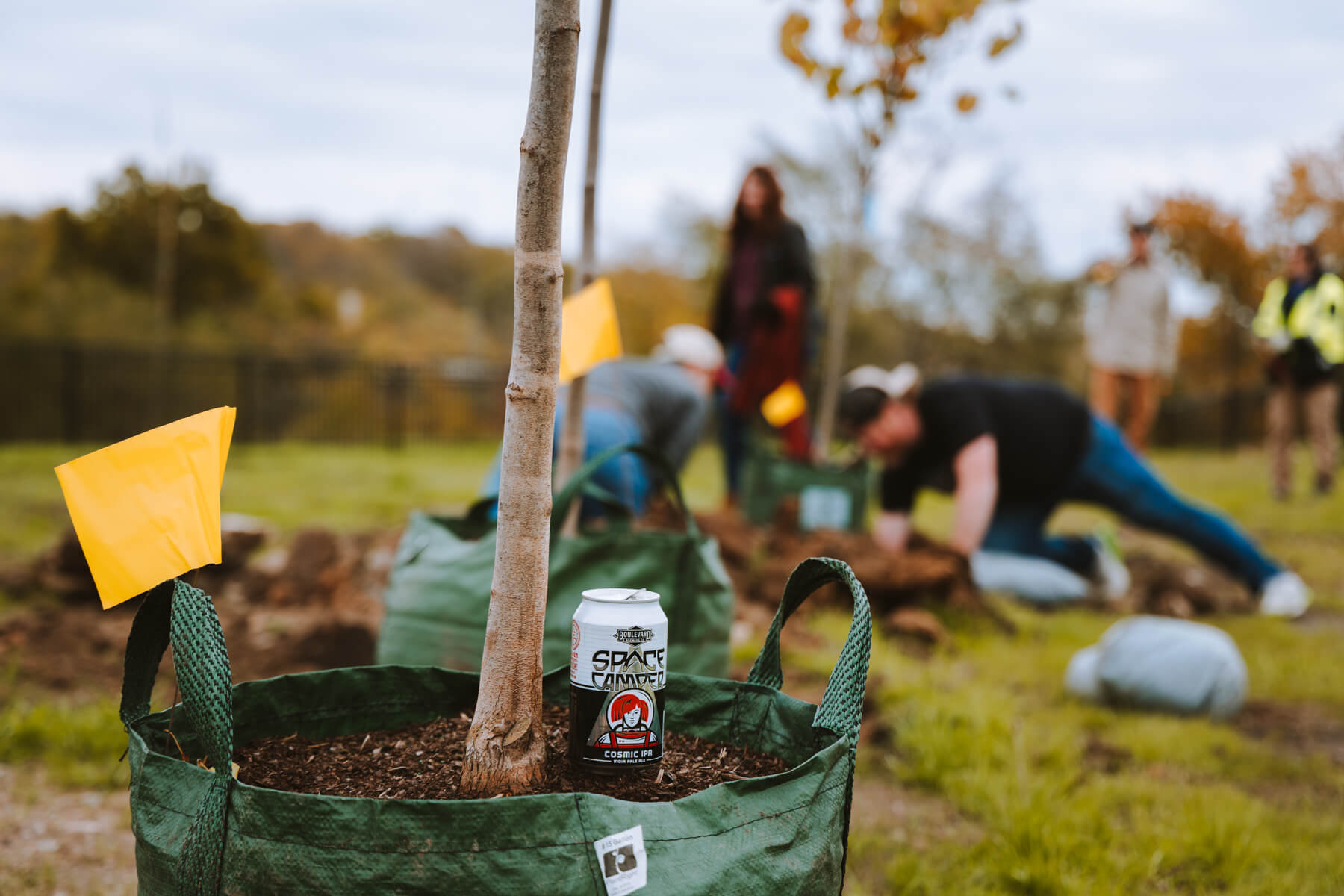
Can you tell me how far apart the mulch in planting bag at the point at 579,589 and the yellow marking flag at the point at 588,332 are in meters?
0.21

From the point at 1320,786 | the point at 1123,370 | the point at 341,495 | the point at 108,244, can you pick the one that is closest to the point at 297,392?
the point at 108,244

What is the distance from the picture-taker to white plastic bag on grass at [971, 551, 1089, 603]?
4449mm

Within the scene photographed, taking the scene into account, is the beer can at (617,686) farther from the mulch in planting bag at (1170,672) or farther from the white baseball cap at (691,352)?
the white baseball cap at (691,352)

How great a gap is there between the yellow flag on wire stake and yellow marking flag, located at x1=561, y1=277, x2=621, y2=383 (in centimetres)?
80

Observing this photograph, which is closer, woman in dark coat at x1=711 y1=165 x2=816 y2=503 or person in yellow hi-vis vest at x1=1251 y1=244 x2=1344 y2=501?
woman in dark coat at x1=711 y1=165 x2=816 y2=503

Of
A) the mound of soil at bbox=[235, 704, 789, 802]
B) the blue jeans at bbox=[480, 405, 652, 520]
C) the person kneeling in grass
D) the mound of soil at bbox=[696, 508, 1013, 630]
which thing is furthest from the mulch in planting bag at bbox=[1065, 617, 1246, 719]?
the mound of soil at bbox=[235, 704, 789, 802]

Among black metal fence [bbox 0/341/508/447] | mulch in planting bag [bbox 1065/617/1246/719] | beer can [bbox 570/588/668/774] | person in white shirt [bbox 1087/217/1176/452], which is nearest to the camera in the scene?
beer can [bbox 570/588/668/774]

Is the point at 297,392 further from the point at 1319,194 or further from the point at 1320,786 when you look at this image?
the point at 1319,194

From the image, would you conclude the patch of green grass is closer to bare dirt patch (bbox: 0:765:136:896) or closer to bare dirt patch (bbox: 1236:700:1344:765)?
bare dirt patch (bbox: 0:765:136:896)

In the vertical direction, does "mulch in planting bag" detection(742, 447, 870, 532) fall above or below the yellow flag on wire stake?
below

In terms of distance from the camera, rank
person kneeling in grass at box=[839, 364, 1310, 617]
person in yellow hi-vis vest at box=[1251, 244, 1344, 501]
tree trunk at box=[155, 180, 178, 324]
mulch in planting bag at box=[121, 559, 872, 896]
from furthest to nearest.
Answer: tree trunk at box=[155, 180, 178, 324], person in yellow hi-vis vest at box=[1251, 244, 1344, 501], person kneeling in grass at box=[839, 364, 1310, 617], mulch in planting bag at box=[121, 559, 872, 896]

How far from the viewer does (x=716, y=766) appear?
43.1 inches

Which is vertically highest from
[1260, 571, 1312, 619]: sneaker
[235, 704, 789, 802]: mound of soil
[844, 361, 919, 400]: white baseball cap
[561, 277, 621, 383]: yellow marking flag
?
[561, 277, 621, 383]: yellow marking flag

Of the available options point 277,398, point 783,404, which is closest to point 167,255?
point 277,398
